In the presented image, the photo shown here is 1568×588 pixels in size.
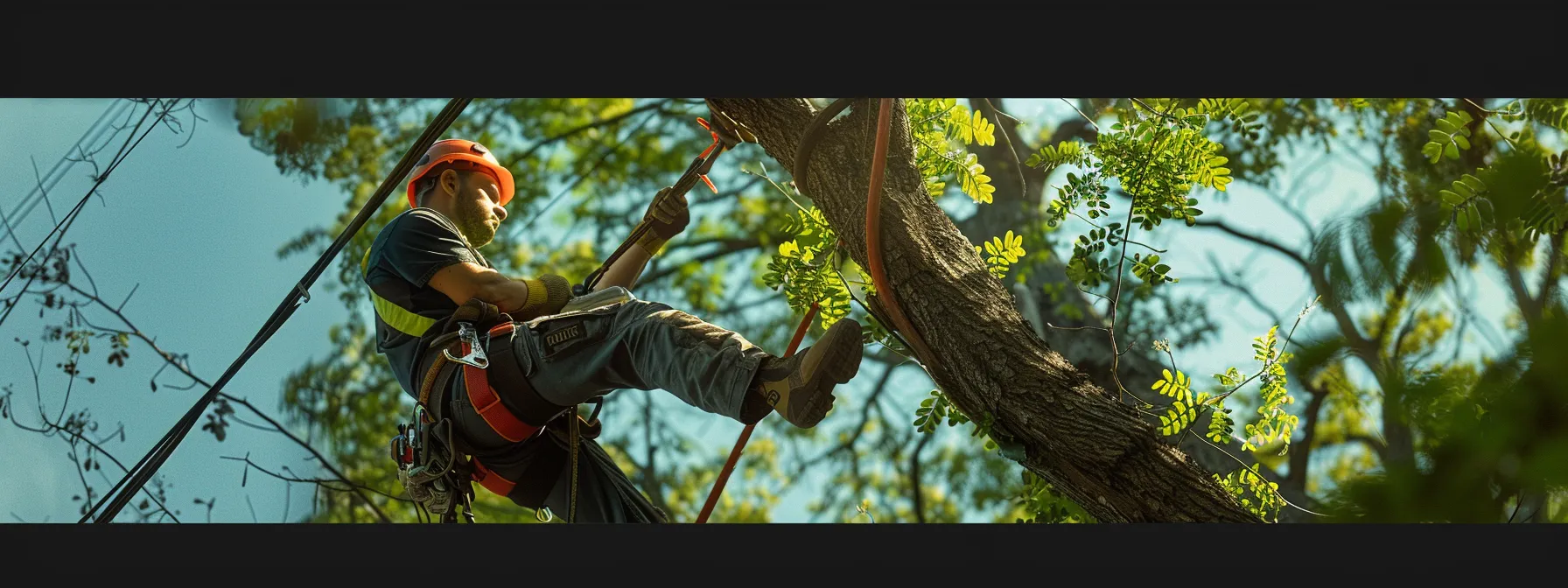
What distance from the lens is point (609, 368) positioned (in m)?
3.07

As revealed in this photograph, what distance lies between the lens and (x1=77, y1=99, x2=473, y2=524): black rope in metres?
3.92

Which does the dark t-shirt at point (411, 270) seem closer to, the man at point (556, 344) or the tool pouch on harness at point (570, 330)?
the man at point (556, 344)

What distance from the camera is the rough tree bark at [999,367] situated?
2.93 meters

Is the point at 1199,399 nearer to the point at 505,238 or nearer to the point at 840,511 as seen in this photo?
the point at 840,511

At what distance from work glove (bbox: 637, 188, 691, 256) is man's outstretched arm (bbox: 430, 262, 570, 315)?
0.53 metres

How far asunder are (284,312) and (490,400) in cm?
142

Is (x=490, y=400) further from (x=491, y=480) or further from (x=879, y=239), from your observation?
(x=879, y=239)

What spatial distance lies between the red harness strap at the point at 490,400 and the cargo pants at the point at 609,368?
7 cm

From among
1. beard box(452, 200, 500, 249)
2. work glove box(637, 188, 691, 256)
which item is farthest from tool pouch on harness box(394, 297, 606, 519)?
work glove box(637, 188, 691, 256)

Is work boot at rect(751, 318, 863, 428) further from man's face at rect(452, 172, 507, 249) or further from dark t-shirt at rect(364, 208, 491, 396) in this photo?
man's face at rect(452, 172, 507, 249)

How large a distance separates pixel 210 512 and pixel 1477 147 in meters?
5.94

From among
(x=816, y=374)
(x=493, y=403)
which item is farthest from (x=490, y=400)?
(x=816, y=374)

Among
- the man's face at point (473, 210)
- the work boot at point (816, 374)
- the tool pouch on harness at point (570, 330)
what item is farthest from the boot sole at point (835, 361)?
the man's face at point (473, 210)

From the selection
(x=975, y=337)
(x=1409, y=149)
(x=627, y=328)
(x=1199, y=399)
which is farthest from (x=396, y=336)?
(x=1409, y=149)
